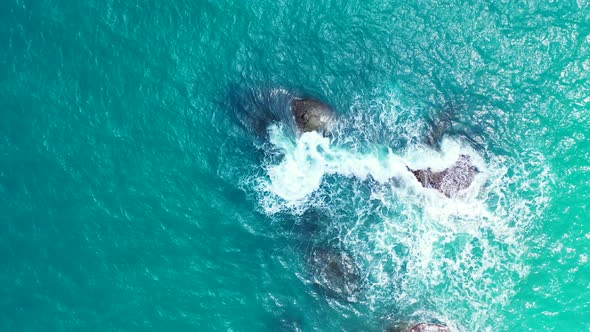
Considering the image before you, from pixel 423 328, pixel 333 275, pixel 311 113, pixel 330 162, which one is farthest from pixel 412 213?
pixel 311 113

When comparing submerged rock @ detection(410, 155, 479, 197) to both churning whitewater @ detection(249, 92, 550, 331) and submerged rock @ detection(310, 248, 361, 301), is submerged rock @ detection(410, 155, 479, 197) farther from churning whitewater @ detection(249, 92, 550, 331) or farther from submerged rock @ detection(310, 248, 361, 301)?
Result: submerged rock @ detection(310, 248, 361, 301)

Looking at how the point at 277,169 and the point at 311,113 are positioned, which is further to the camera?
the point at 277,169

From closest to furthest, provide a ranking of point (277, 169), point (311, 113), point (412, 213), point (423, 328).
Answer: point (423, 328), point (311, 113), point (412, 213), point (277, 169)

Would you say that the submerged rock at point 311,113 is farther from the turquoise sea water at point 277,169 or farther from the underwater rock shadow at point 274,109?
the turquoise sea water at point 277,169

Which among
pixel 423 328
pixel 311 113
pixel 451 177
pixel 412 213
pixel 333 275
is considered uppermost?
pixel 311 113

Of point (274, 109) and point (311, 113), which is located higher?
point (274, 109)

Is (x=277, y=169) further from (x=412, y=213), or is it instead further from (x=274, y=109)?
(x=412, y=213)

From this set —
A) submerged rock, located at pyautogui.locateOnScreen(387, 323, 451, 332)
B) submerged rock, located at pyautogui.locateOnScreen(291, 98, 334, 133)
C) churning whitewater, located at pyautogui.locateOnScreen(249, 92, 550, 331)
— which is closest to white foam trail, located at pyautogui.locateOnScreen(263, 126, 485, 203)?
churning whitewater, located at pyautogui.locateOnScreen(249, 92, 550, 331)

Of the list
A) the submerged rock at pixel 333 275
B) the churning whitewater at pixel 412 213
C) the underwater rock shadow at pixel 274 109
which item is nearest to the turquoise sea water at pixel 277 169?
the churning whitewater at pixel 412 213
